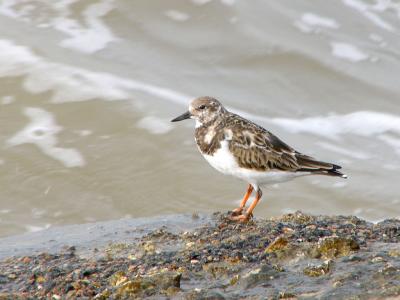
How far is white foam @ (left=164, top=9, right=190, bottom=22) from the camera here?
11395 mm

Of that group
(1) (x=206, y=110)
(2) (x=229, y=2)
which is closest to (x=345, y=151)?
(1) (x=206, y=110)

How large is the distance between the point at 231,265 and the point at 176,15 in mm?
8024

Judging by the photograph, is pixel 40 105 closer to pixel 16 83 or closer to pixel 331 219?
pixel 16 83

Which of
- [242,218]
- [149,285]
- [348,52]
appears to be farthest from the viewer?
[348,52]

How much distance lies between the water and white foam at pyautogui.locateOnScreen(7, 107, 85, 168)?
2 centimetres

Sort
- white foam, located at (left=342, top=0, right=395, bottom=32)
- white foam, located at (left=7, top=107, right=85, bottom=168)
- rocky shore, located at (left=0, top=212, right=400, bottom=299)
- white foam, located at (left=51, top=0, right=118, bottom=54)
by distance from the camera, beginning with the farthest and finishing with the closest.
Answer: white foam, located at (left=342, top=0, right=395, bottom=32) < white foam, located at (left=51, top=0, right=118, bottom=54) < white foam, located at (left=7, top=107, right=85, bottom=168) < rocky shore, located at (left=0, top=212, right=400, bottom=299)

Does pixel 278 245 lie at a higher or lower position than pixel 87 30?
lower

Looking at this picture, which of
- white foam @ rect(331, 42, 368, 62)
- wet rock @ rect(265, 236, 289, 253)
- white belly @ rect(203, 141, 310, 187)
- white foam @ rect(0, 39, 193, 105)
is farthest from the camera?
white foam @ rect(331, 42, 368, 62)

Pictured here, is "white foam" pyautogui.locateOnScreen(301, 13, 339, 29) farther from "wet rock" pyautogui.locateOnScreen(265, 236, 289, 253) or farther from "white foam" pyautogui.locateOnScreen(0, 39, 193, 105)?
"wet rock" pyautogui.locateOnScreen(265, 236, 289, 253)

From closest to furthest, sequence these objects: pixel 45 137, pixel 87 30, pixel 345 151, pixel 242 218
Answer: pixel 242 218
pixel 45 137
pixel 345 151
pixel 87 30

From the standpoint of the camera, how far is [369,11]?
12141 mm

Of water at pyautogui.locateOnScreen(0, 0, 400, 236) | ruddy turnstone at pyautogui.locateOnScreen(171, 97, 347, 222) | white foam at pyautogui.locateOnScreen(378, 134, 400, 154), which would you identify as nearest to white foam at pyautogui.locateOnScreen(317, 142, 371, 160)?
water at pyautogui.locateOnScreen(0, 0, 400, 236)

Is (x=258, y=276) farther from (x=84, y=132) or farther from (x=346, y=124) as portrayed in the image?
(x=346, y=124)

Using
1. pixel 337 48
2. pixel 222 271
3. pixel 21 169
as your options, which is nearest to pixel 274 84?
pixel 337 48
